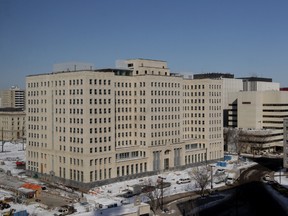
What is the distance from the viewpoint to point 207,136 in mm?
111562

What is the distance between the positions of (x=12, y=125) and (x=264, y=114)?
115500 mm

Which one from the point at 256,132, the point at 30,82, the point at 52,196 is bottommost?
the point at 52,196

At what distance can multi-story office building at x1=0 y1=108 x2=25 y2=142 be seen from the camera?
186m

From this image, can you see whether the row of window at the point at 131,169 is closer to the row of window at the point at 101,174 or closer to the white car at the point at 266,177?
the row of window at the point at 101,174

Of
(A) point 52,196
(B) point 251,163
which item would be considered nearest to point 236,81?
(B) point 251,163

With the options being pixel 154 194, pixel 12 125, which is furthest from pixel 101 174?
pixel 12 125

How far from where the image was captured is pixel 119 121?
92.9m

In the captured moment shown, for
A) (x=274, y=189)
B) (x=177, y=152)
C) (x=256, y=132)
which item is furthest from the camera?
(x=256, y=132)

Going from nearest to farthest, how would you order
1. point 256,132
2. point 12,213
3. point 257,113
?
point 12,213
point 256,132
point 257,113

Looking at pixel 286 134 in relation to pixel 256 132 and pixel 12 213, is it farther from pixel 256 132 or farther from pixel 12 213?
pixel 12 213

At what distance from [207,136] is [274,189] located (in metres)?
32.2

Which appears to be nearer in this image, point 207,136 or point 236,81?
point 207,136

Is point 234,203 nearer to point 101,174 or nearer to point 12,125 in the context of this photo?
point 101,174

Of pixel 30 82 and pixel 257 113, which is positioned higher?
pixel 30 82
